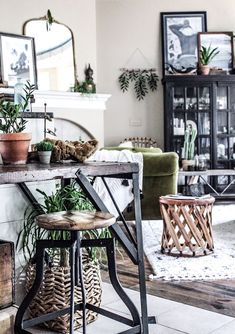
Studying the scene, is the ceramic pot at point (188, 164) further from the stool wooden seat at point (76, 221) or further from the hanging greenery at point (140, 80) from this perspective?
the stool wooden seat at point (76, 221)

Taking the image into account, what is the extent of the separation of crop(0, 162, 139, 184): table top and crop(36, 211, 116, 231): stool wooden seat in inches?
7.3

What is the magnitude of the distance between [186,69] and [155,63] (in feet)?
1.85

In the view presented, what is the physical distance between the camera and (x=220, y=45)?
7445mm

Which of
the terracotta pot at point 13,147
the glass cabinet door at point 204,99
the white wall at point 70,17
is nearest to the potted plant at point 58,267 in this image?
the terracotta pot at point 13,147

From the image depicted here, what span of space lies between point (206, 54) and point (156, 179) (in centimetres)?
353

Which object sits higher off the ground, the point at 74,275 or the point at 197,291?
the point at 74,275

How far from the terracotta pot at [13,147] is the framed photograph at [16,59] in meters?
3.66

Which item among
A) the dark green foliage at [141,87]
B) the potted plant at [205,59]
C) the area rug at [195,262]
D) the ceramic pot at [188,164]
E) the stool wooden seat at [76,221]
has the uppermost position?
the potted plant at [205,59]

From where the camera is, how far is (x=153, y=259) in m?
3.79

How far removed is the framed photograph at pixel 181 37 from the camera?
293 inches

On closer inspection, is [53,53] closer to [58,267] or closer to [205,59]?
[205,59]

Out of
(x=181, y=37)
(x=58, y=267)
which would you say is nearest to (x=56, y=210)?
(x=58, y=267)

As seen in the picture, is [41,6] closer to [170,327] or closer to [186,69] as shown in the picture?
[186,69]

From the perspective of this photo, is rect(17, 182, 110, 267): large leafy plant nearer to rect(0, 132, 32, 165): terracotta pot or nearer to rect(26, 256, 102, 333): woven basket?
rect(26, 256, 102, 333): woven basket
